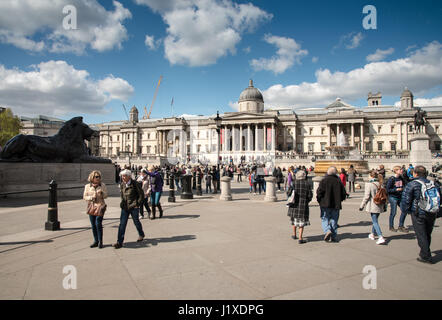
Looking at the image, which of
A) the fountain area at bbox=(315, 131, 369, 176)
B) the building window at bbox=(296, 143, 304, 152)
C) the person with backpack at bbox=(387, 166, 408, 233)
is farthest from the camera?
the building window at bbox=(296, 143, 304, 152)

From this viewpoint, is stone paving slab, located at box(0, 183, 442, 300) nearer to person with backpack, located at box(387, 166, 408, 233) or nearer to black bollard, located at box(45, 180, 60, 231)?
black bollard, located at box(45, 180, 60, 231)

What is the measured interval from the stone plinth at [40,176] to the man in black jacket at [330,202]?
11050mm

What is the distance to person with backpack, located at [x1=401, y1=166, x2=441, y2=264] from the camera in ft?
16.2

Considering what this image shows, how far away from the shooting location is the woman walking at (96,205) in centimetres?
571

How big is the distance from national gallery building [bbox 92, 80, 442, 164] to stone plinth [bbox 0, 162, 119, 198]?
46.5 m

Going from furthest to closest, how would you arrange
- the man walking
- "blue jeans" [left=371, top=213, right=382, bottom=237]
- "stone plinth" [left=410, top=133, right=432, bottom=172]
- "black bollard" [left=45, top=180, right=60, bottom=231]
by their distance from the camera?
"stone plinth" [left=410, top=133, right=432, bottom=172]
"black bollard" [left=45, top=180, right=60, bottom=231]
"blue jeans" [left=371, top=213, right=382, bottom=237]
the man walking

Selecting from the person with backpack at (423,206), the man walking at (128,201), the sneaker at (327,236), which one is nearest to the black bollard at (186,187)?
the man walking at (128,201)

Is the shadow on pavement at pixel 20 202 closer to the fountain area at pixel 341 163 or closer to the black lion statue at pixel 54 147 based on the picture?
the black lion statue at pixel 54 147

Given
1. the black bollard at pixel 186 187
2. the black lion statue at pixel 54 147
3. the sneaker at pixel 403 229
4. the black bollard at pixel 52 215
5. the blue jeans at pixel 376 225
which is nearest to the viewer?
the blue jeans at pixel 376 225

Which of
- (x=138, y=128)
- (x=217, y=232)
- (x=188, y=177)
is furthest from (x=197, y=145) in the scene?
(x=217, y=232)

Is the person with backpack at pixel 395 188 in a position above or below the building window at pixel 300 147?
below

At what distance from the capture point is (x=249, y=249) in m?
5.66

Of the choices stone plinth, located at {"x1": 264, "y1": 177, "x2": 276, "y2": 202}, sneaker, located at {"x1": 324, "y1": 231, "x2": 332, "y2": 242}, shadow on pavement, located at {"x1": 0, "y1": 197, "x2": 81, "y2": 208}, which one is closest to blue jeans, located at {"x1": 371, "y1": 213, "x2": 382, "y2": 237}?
sneaker, located at {"x1": 324, "y1": 231, "x2": 332, "y2": 242}

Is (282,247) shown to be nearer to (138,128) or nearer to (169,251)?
(169,251)
